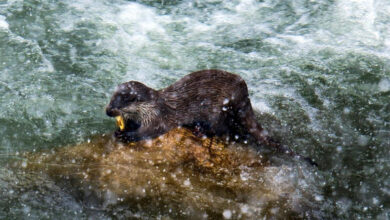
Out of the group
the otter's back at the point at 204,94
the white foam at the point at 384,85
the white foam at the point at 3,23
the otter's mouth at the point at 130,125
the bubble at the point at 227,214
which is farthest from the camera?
the white foam at the point at 3,23

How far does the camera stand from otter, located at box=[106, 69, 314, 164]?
435 centimetres

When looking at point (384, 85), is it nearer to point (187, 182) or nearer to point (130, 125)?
point (187, 182)

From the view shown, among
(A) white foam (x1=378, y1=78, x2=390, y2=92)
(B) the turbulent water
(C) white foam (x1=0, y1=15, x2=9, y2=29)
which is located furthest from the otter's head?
(C) white foam (x1=0, y1=15, x2=9, y2=29)

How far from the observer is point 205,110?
14.8 feet

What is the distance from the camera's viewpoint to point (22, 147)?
175 inches

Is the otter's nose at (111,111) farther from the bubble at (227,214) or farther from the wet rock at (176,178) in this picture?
the bubble at (227,214)

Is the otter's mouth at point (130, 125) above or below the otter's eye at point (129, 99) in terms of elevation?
below

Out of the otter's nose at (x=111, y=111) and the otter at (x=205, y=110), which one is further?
the otter at (x=205, y=110)

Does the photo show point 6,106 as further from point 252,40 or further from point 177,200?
point 252,40

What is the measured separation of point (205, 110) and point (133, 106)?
0.76 meters

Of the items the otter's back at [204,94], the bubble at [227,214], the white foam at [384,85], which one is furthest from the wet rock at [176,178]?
the white foam at [384,85]

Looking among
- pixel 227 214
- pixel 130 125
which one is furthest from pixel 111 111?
pixel 227 214

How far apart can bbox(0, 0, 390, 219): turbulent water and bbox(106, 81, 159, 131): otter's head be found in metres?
0.61

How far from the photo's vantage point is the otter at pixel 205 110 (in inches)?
171
